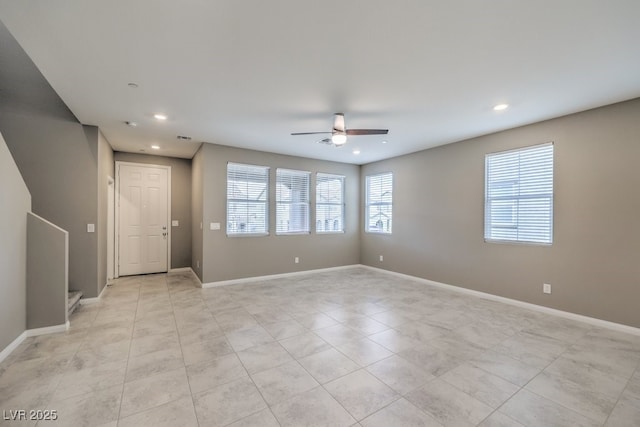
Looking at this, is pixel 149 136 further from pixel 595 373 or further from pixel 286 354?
pixel 595 373

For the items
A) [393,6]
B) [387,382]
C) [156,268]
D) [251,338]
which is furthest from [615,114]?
[156,268]

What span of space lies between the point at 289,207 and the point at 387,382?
427 cm

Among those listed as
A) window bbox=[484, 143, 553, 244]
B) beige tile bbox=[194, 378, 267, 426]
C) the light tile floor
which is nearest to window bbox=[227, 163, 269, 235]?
the light tile floor

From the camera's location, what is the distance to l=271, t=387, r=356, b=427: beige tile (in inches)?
69.4

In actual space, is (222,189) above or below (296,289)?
above

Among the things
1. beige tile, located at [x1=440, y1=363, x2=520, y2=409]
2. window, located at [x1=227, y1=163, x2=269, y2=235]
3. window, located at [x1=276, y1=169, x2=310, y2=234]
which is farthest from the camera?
window, located at [x1=276, y1=169, x2=310, y2=234]

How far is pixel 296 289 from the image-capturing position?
16.1ft

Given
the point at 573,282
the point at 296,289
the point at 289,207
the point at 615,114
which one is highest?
the point at 615,114

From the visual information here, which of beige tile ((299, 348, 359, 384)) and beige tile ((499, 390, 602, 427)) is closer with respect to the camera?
beige tile ((499, 390, 602, 427))

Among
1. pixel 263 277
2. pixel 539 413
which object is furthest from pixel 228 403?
pixel 263 277

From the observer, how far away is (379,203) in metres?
6.52

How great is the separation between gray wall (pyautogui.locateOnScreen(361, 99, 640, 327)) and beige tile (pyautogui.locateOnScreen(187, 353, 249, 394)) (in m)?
4.04

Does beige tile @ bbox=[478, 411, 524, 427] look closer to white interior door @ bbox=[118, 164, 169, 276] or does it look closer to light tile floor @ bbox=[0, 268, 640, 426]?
light tile floor @ bbox=[0, 268, 640, 426]

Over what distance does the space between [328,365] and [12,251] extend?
11.0ft
